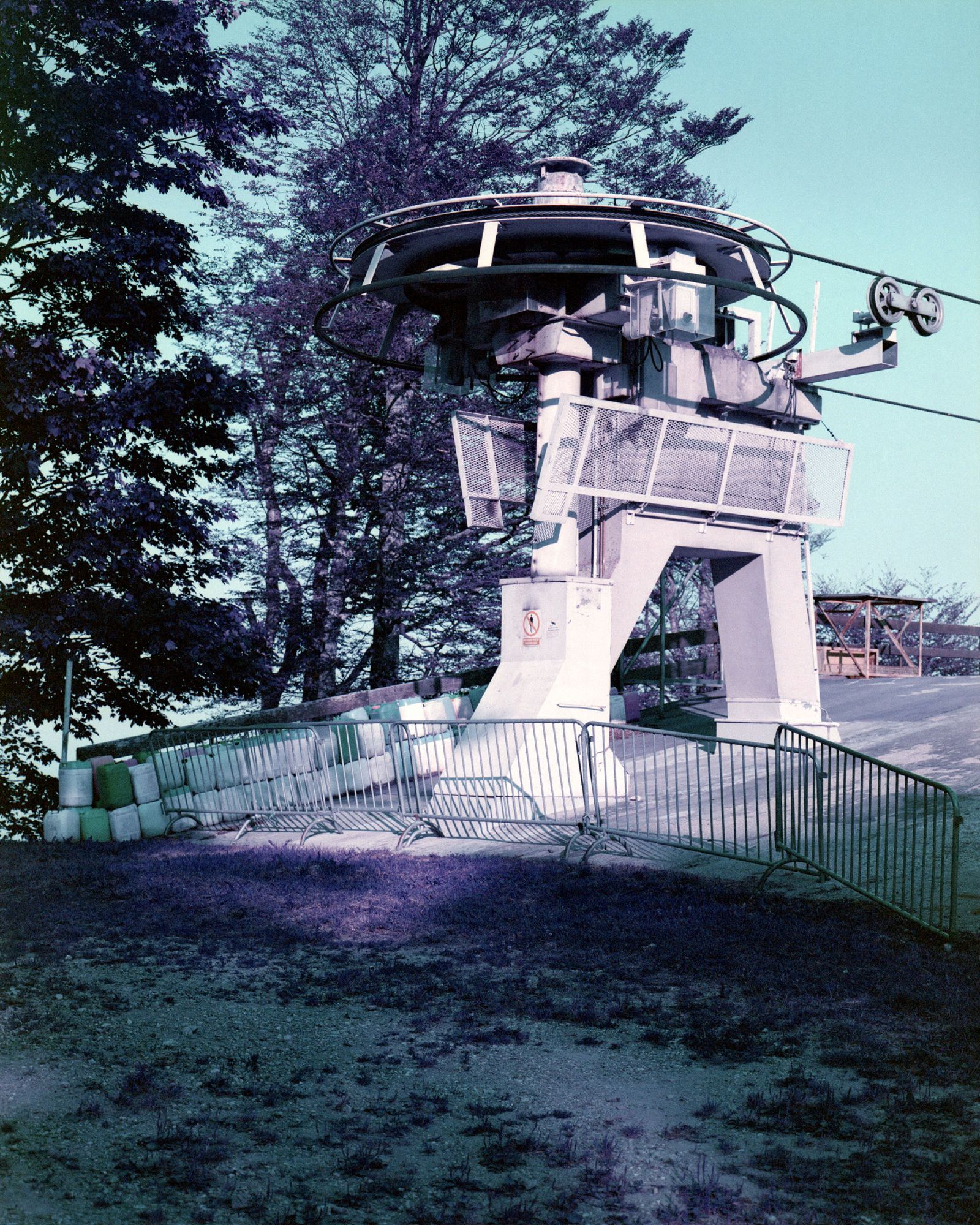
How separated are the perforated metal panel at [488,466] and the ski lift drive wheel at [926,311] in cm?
590

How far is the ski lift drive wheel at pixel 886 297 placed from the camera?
58.1ft

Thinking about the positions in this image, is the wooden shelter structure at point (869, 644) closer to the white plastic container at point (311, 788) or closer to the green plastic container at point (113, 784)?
the white plastic container at point (311, 788)

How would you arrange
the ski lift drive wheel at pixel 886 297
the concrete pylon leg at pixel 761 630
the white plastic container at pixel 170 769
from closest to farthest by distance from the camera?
the white plastic container at pixel 170 769 → the ski lift drive wheel at pixel 886 297 → the concrete pylon leg at pixel 761 630

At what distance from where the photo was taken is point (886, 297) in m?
17.8

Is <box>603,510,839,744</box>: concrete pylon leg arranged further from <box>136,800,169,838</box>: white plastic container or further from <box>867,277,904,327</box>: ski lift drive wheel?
<box>136,800,169,838</box>: white plastic container

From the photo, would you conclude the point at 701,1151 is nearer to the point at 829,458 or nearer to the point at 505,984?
the point at 505,984

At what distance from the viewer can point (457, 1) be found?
28172mm

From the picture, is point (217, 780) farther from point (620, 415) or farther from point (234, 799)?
point (620, 415)

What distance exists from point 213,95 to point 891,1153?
19.5 meters

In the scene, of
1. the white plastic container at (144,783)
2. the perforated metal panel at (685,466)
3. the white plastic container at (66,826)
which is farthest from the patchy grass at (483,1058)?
the perforated metal panel at (685,466)

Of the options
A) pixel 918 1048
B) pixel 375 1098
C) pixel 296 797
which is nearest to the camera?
pixel 375 1098

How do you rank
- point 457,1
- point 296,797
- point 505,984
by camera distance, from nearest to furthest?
point 505,984 < point 296,797 < point 457,1

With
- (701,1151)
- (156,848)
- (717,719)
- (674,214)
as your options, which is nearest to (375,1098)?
(701,1151)

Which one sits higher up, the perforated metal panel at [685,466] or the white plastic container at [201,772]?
the perforated metal panel at [685,466]
